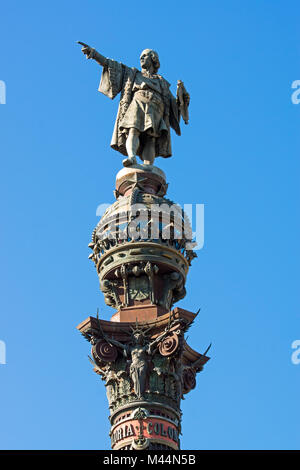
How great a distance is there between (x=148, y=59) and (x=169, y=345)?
11591 millimetres

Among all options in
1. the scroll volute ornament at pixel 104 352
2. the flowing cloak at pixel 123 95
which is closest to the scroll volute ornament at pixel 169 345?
the scroll volute ornament at pixel 104 352

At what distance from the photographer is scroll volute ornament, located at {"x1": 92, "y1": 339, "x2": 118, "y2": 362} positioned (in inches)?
1228

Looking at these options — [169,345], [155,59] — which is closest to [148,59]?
[155,59]

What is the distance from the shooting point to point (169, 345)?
30906 mm

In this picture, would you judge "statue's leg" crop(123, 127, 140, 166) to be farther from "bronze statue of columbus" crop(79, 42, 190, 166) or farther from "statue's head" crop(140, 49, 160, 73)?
"statue's head" crop(140, 49, 160, 73)

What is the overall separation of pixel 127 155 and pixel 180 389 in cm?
1001

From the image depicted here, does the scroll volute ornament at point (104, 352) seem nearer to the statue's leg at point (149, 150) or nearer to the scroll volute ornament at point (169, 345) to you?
the scroll volute ornament at point (169, 345)

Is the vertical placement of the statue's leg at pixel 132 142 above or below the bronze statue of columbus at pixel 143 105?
below

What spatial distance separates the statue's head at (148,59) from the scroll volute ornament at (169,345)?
36.6 ft

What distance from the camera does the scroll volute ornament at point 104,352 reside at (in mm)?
31203

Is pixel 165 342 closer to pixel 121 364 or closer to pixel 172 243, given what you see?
pixel 121 364

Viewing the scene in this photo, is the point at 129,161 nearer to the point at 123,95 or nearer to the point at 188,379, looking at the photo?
the point at 123,95

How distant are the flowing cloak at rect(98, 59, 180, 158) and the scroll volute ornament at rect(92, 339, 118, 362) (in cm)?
879

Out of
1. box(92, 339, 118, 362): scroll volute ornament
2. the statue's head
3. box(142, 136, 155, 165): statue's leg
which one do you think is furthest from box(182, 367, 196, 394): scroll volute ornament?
the statue's head
